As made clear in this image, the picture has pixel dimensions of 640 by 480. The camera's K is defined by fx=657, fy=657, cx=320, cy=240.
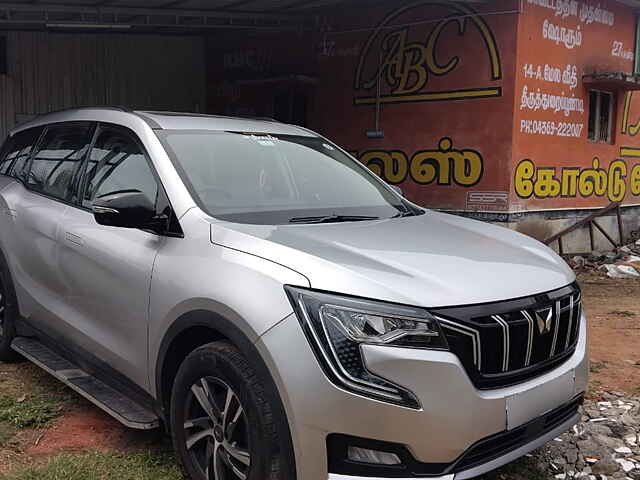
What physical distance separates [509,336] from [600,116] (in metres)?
9.90

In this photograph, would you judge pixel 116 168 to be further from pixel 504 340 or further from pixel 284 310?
pixel 504 340

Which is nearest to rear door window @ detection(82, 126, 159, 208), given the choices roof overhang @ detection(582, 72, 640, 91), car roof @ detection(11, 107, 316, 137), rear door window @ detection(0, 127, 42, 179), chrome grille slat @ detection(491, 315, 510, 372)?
car roof @ detection(11, 107, 316, 137)

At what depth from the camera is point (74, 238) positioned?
3.70 m

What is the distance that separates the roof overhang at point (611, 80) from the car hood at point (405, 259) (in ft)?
26.2

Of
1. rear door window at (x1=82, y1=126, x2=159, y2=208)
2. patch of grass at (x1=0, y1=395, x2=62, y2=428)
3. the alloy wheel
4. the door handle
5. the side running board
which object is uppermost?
rear door window at (x1=82, y1=126, x2=159, y2=208)

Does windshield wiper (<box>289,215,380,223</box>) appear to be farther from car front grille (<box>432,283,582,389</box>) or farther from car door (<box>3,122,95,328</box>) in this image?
car door (<box>3,122,95,328</box>)

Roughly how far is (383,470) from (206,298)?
100cm

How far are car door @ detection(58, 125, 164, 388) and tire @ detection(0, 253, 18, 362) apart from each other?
934 millimetres

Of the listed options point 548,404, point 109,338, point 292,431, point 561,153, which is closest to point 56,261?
point 109,338

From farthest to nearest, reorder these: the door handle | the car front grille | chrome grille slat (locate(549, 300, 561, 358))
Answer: the door handle < chrome grille slat (locate(549, 300, 561, 358)) < the car front grille

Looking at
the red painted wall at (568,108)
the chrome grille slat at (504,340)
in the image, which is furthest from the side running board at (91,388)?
the red painted wall at (568,108)

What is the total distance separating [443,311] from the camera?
243cm

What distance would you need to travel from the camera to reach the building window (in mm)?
11055

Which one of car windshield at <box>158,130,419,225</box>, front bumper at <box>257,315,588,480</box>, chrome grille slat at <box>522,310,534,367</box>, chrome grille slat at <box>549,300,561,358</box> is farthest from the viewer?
car windshield at <box>158,130,419,225</box>
